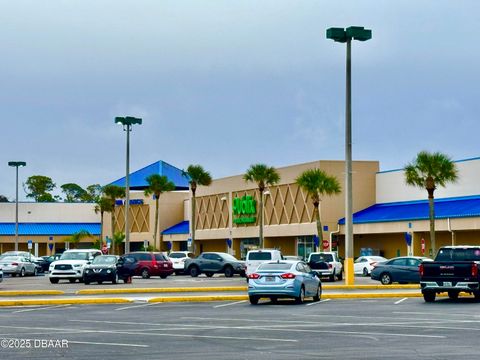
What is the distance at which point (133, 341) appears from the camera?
18.8m

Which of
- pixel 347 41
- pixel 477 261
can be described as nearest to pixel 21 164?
pixel 347 41

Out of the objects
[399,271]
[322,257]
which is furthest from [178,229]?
[399,271]

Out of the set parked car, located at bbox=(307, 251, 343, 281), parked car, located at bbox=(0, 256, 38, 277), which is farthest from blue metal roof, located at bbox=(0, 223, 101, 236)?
parked car, located at bbox=(307, 251, 343, 281)

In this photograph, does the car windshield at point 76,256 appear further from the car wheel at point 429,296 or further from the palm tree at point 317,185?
the car wheel at point 429,296

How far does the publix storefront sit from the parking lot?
1660 inches

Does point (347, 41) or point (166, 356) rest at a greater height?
point (347, 41)

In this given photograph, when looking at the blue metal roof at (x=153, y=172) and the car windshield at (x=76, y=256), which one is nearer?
the car windshield at (x=76, y=256)

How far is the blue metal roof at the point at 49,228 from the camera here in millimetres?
118719

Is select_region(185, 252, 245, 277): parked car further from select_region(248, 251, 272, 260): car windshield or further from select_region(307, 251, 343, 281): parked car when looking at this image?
select_region(248, 251, 272, 260): car windshield

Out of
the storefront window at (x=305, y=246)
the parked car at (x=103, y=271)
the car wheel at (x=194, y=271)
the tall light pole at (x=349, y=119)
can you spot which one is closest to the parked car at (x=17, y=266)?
the car wheel at (x=194, y=271)

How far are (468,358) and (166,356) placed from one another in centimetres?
477

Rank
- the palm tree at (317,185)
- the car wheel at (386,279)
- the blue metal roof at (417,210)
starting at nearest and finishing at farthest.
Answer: the car wheel at (386,279) < the blue metal roof at (417,210) < the palm tree at (317,185)

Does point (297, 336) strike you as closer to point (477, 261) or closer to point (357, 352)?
point (357, 352)

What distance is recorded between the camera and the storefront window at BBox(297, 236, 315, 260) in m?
79.7
